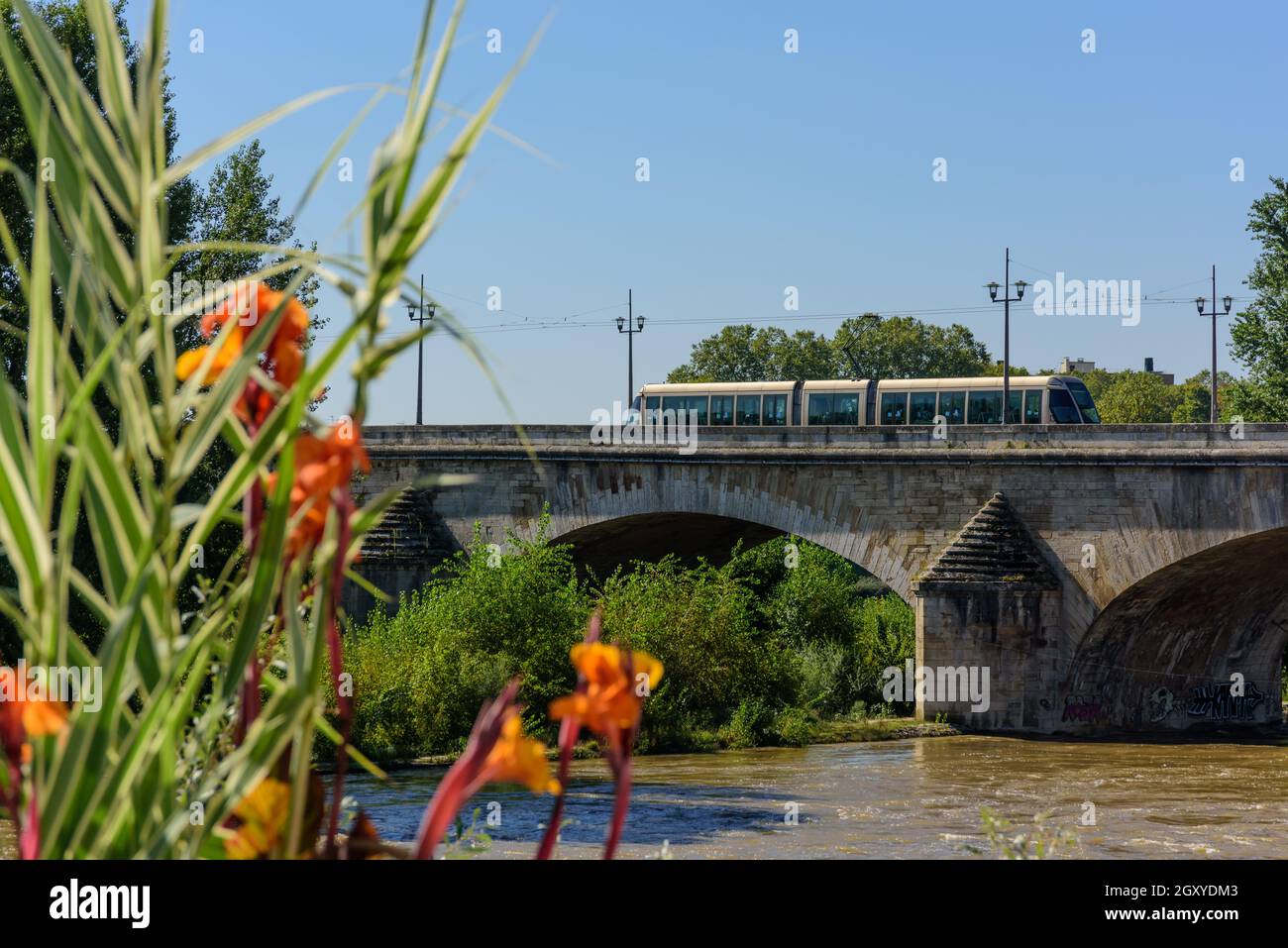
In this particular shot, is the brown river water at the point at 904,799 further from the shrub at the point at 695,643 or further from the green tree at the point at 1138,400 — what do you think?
the green tree at the point at 1138,400

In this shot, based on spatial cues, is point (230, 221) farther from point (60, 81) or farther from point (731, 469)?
point (60, 81)

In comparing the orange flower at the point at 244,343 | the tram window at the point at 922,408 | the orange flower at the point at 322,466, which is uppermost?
the tram window at the point at 922,408

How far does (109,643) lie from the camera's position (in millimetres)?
1504

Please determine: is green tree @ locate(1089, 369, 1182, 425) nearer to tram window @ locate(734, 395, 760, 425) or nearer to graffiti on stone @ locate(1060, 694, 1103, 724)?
tram window @ locate(734, 395, 760, 425)

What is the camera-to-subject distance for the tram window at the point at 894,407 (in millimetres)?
36500

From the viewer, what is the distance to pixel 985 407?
35875 millimetres

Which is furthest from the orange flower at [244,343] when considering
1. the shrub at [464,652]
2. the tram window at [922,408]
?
the tram window at [922,408]

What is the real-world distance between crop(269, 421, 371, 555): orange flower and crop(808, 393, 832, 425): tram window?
1399 inches

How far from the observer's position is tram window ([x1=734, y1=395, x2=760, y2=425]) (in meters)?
38.0

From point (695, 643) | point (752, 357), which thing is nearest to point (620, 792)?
point (695, 643)

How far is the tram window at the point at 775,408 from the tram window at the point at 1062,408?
618 cm

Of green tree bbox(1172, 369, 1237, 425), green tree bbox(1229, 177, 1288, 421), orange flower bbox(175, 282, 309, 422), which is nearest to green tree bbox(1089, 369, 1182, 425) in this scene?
green tree bbox(1172, 369, 1237, 425)

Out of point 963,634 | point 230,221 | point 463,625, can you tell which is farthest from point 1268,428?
point 230,221
